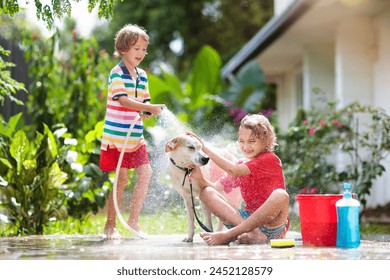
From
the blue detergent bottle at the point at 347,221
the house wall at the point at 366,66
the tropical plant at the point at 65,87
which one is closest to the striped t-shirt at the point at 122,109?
the blue detergent bottle at the point at 347,221

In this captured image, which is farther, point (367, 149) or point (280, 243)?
point (367, 149)

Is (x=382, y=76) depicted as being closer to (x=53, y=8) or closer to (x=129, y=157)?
(x=129, y=157)

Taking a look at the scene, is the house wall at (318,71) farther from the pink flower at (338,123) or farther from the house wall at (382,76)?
the pink flower at (338,123)

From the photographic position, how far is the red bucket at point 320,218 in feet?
15.5

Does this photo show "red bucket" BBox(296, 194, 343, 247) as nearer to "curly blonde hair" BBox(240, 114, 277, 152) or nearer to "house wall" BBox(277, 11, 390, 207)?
"curly blonde hair" BBox(240, 114, 277, 152)

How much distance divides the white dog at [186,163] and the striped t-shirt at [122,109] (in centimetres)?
43

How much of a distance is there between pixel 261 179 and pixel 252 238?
0.37 meters

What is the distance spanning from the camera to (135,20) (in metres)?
26.0

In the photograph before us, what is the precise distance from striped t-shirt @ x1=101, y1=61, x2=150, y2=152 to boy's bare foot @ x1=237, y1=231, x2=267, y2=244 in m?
0.96

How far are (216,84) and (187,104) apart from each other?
1.55 m

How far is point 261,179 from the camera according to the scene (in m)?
4.86

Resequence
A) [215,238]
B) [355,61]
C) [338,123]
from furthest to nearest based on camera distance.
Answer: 1. [355,61]
2. [338,123]
3. [215,238]

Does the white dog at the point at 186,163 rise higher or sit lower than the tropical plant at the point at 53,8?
lower

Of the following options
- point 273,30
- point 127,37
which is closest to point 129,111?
point 127,37
